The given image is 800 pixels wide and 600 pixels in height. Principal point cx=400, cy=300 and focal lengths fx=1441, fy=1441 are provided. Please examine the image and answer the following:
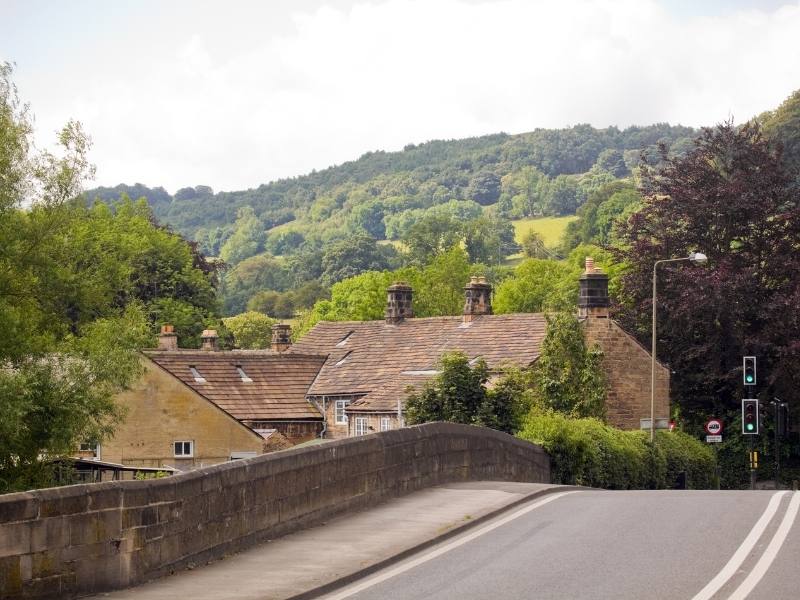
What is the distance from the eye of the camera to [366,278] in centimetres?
12569

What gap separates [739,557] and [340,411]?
143 feet

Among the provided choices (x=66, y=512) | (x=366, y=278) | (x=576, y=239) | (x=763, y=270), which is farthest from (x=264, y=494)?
(x=576, y=239)

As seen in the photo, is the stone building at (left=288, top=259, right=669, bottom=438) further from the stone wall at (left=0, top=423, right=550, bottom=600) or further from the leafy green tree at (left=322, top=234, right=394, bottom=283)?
the leafy green tree at (left=322, top=234, right=394, bottom=283)

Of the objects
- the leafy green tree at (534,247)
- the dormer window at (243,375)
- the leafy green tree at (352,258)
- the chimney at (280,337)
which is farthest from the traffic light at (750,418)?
the leafy green tree at (534,247)

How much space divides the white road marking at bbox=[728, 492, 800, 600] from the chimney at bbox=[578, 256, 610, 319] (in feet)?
102

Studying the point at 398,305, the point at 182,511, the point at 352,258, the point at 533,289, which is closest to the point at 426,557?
the point at 182,511

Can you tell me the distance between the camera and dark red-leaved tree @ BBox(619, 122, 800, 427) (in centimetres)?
5584

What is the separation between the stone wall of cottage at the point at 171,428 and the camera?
5341 cm

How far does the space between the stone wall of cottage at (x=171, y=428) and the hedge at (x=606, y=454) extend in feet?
52.4

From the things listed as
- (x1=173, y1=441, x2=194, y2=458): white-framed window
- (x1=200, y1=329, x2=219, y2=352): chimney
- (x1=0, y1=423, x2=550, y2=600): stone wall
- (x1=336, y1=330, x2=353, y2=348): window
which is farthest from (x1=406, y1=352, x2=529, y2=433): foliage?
(x1=200, y1=329, x2=219, y2=352): chimney

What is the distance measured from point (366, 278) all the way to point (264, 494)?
108744 millimetres

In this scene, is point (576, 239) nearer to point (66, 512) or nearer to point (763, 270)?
point (763, 270)

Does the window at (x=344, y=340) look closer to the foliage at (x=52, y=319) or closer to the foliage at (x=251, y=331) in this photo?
the foliage at (x=52, y=319)

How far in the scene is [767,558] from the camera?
611 inches
